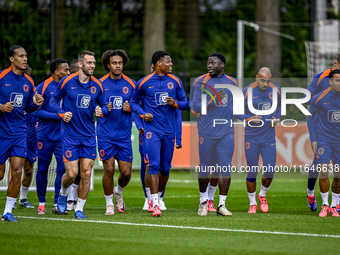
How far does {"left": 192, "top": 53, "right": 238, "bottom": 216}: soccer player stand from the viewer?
8.99 meters

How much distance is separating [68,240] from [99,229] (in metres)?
0.79

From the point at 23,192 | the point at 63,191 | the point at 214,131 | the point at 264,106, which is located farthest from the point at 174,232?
the point at 23,192

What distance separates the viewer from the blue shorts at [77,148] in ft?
28.0

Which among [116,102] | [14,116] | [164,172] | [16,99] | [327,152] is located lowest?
[164,172]

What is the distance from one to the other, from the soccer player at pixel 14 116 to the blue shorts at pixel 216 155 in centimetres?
252

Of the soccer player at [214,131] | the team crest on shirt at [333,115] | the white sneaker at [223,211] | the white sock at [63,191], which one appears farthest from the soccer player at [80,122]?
the team crest on shirt at [333,115]

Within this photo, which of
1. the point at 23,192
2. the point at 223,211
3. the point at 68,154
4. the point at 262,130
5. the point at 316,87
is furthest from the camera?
the point at 23,192

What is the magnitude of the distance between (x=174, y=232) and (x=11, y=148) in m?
2.63

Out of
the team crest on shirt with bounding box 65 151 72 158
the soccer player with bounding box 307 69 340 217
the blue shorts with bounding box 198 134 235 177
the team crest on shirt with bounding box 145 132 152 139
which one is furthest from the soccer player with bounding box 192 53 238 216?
the team crest on shirt with bounding box 65 151 72 158

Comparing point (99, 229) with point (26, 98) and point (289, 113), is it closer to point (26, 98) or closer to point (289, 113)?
point (26, 98)

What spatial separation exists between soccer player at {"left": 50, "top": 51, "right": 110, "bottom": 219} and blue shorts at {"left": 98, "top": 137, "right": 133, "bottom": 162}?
451 millimetres

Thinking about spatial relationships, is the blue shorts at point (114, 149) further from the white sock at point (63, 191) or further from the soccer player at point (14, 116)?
the soccer player at point (14, 116)

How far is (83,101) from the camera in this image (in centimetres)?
863

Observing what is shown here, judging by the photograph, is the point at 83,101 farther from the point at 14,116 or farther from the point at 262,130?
the point at 262,130
